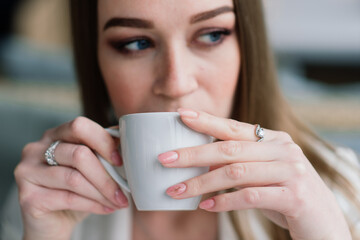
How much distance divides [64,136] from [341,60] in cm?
356

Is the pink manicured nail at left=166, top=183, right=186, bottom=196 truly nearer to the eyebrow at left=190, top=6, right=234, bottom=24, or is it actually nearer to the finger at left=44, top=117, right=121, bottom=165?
the finger at left=44, top=117, right=121, bottom=165

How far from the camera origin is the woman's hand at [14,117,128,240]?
0.75 meters

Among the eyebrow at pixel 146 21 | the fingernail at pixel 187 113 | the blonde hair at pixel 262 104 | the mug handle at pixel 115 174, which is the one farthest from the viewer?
the blonde hair at pixel 262 104

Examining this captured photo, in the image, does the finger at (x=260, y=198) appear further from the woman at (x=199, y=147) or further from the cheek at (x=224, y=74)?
the cheek at (x=224, y=74)

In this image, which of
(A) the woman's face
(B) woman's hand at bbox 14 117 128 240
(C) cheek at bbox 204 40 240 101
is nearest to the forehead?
(A) the woman's face

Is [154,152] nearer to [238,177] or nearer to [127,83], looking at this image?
[238,177]

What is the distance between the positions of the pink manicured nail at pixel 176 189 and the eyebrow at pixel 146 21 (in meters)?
0.37

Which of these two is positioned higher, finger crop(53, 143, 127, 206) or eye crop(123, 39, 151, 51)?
eye crop(123, 39, 151, 51)

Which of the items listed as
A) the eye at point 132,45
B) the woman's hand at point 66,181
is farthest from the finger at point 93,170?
the eye at point 132,45

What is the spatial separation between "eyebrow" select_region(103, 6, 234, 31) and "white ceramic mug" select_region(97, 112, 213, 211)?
0.28m

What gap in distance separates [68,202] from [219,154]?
0.38 metres

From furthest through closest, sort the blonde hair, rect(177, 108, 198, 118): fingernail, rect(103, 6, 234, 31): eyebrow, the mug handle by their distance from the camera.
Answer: the blonde hair, rect(103, 6, 234, 31): eyebrow, the mug handle, rect(177, 108, 198, 118): fingernail

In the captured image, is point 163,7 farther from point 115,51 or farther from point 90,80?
point 90,80

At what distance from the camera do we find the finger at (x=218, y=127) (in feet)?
2.04
